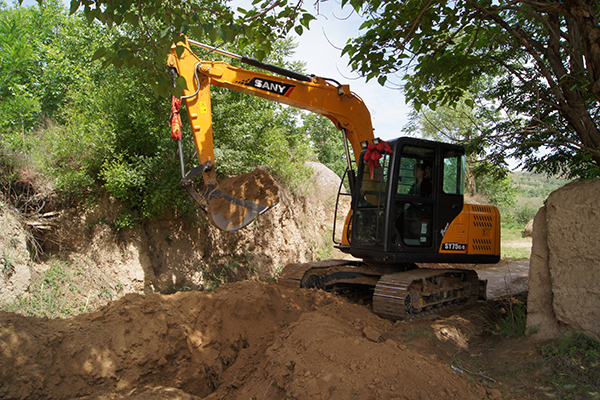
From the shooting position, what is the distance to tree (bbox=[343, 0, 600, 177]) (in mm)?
4441

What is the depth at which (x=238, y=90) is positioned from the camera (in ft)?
20.7

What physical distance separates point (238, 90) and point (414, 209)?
3.52 metres

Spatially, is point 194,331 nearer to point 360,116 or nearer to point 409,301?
point 409,301

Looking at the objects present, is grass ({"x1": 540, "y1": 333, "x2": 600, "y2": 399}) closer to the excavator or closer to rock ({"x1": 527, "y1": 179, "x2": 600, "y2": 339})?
rock ({"x1": 527, "y1": 179, "x2": 600, "y2": 339})

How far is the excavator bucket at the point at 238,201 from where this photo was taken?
18.9ft

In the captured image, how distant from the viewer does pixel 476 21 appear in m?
5.75

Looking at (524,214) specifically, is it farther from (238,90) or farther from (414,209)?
(238,90)

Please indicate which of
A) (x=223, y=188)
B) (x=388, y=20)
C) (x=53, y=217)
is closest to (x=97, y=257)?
(x=53, y=217)

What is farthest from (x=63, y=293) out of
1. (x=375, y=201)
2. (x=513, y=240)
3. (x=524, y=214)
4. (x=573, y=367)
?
(x=524, y=214)

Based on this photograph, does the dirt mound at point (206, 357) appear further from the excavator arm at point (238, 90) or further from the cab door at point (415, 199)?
the cab door at point (415, 199)

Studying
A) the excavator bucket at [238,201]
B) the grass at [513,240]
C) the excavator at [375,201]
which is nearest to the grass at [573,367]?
the excavator at [375,201]

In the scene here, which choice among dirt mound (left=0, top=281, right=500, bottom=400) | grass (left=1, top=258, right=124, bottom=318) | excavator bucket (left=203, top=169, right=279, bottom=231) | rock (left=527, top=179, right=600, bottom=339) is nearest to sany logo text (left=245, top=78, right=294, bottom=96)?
excavator bucket (left=203, top=169, right=279, bottom=231)

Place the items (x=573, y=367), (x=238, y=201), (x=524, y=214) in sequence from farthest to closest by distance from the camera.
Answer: (x=524, y=214), (x=238, y=201), (x=573, y=367)

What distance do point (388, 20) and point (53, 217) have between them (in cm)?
833
